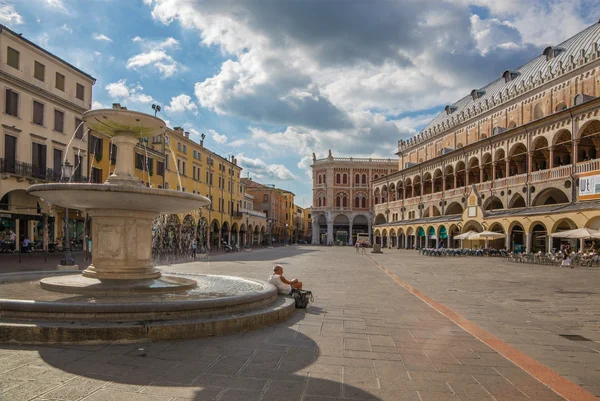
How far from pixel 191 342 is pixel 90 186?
3509 mm

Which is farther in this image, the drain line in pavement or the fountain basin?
the fountain basin

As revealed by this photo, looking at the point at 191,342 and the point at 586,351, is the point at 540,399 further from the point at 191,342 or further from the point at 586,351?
the point at 191,342

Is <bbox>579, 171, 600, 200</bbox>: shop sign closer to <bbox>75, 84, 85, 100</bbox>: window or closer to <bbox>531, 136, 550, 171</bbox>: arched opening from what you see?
<bbox>531, 136, 550, 171</bbox>: arched opening

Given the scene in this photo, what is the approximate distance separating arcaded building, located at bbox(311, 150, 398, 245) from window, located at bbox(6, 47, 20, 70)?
67899 mm

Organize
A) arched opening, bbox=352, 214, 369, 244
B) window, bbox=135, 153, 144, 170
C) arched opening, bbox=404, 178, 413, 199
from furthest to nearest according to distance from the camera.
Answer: arched opening, bbox=352, 214, 369, 244 < arched opening, bbox=404, 178, 413, 199 < window, bbox=135, 153, 144, 170

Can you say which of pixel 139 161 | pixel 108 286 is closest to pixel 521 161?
pixel 139 161

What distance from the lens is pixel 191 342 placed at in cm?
603

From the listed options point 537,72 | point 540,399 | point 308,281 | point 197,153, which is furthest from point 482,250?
point 540,399

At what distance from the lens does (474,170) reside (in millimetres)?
47406

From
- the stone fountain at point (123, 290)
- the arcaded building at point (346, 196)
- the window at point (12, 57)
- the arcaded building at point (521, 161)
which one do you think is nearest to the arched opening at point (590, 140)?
the arcaded building at point (521, 161)

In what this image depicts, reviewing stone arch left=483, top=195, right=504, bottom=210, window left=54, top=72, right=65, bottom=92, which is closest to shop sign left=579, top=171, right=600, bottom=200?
stone arch left=483, top=195, right=504, bottom=210

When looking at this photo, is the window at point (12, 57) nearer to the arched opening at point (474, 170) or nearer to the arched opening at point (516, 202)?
the arched opening at point (516, 202)

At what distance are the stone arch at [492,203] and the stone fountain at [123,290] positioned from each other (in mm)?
36007

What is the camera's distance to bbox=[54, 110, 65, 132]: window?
96.3 feet
